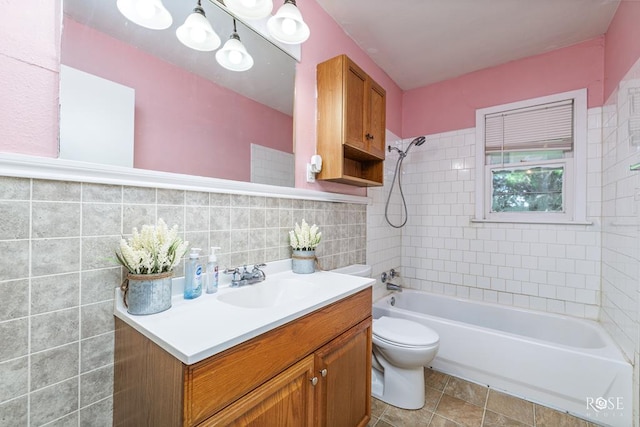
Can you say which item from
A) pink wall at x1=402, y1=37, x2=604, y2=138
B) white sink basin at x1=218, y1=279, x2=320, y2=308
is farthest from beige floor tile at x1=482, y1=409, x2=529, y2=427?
pink wall at x1=402, y1=37, x2=604, y2=138

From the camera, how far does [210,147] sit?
1245 mm

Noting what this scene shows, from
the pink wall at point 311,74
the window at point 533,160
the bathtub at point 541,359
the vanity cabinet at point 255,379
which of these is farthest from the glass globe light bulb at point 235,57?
the window at point 533,160

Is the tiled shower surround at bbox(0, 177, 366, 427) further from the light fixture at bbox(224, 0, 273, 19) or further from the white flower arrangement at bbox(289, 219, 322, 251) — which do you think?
the light fixture at bbox(224, 0, 273, 19)

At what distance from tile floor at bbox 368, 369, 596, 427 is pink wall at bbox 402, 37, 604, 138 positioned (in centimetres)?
228

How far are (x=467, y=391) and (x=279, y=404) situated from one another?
5.39ft

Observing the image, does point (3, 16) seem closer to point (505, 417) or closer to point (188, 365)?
point (188, 365)

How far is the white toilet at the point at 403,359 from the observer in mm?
1637

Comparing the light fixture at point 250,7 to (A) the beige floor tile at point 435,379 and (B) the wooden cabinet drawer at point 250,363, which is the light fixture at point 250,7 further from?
(A) the beige floor tile at point 435,379

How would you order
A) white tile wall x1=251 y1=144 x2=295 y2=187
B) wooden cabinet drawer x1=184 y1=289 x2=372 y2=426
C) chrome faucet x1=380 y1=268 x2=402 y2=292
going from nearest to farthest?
1. wooden cabinet drawer x1=184 y1=289 x2=372 y2=426
2. white tile wall x1=251 y1=144 x2=295 y2=187
3. chrome faucet x1=380 y1=268 x2=402 y2=292

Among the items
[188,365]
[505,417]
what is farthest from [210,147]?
[505,417]

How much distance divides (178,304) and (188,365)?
1.40 ft

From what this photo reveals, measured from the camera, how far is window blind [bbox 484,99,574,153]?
225cm

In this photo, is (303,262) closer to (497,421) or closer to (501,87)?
(497,421)

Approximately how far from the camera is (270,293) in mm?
1349
